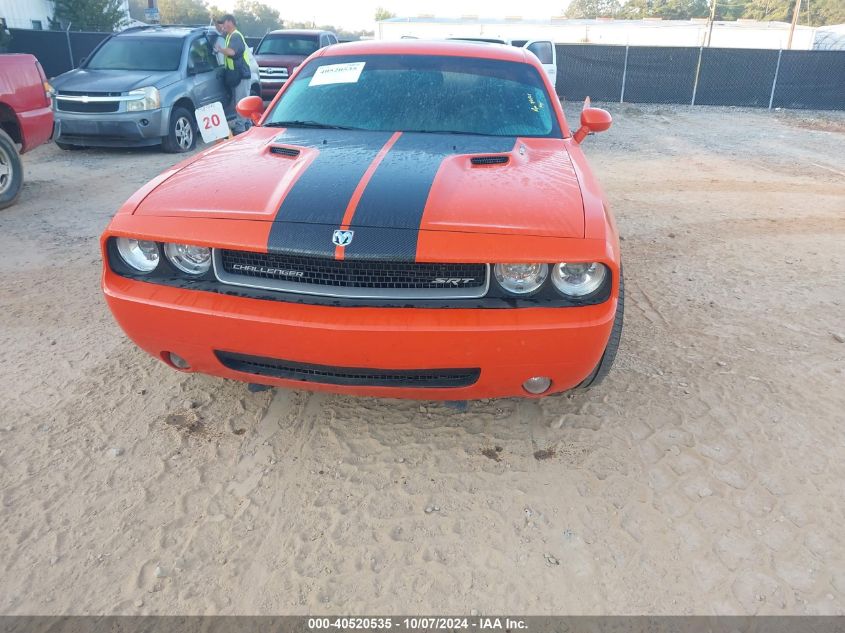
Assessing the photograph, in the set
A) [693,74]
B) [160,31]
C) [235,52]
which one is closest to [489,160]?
[235,52]

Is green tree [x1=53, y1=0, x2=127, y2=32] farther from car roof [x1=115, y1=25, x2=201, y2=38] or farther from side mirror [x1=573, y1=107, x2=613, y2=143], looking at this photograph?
side mirror [x1=573, y1=107, x2=613, y2=143]

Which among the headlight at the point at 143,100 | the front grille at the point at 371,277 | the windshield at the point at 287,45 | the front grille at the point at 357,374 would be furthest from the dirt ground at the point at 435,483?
the windshield at the point at 287,45

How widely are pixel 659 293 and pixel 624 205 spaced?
2701 mm

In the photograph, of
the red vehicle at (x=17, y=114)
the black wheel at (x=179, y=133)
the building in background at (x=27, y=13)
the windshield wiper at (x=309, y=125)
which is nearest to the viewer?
the windshield wiper at (x=309, y=125)

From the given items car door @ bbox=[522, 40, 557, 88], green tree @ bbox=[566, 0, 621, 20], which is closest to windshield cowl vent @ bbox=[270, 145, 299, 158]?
car door @ bbox=[522, 40, 557, 88]

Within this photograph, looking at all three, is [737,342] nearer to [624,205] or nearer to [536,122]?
[536,122]

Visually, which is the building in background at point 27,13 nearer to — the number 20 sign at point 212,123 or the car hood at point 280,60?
the car hood at point 280,60

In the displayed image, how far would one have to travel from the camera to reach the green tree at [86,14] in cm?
2558

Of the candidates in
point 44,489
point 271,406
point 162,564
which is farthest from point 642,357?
point 44,489

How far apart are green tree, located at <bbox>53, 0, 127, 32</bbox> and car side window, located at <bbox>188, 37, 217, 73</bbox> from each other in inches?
780

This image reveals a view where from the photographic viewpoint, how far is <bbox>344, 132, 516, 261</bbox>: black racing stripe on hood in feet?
7.08

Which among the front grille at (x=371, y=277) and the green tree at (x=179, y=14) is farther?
the green tree at (x=179, y=14)

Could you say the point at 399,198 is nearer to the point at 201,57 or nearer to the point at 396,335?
the point at 396,335

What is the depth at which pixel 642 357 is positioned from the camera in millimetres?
3383
